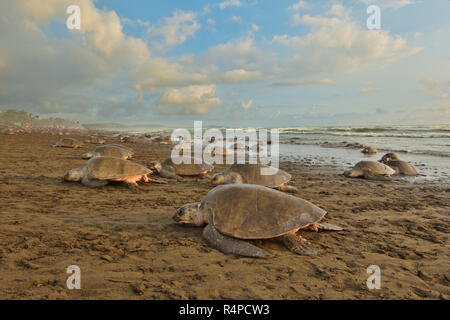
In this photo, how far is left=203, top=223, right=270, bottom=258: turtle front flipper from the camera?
335 centimetres

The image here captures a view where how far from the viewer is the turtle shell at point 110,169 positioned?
685 cm

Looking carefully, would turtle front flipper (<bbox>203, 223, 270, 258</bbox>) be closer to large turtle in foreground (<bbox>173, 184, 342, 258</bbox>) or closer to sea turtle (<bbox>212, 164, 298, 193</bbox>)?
large turtle in foreground (<bbox>173, 184, 342, 258</bbox>)

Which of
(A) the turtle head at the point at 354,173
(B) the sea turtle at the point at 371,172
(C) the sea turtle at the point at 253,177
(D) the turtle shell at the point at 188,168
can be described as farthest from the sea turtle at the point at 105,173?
(B) the sea turtle at the point at 371,172

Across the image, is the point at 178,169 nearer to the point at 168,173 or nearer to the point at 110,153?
the point at 168,173

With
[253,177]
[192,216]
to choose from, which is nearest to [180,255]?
Answer: [192,216]

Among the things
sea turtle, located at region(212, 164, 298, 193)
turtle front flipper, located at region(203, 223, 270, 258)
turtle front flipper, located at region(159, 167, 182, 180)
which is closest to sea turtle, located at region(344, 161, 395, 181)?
sea turtle, located at region(212, 164, 298, 193)

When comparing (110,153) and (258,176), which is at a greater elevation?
(110,153)

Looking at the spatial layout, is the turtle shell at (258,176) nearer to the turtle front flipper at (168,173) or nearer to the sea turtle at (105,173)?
the turtle front flipper at (168,173)

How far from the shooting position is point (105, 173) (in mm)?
6855

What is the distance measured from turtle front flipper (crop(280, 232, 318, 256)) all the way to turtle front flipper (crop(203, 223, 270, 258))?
0.47 metres

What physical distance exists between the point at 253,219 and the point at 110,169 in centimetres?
492

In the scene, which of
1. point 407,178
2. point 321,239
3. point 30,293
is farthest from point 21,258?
point 407,178

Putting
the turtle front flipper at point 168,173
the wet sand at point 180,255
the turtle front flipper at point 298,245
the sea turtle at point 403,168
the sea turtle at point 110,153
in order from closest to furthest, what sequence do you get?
1. the wet sand at point 180,255
2. the turtle front flipper at point 298,245
3. the turtle front flipper at point 168,173
4. the sea turtle at point 403,168
5. the sea turtle at point 110,153

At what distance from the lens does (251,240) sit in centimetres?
373
